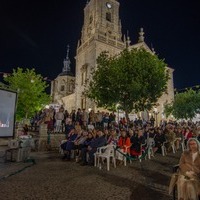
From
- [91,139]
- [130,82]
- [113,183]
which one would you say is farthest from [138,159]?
[130,82]

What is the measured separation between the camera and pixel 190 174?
403 cm

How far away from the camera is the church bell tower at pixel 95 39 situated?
109 ft

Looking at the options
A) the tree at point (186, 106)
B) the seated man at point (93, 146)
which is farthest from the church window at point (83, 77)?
the seated man at point (93, 146)

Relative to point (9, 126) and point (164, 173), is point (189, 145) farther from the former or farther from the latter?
point (9, 126)

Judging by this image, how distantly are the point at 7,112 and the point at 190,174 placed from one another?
625 centimetres

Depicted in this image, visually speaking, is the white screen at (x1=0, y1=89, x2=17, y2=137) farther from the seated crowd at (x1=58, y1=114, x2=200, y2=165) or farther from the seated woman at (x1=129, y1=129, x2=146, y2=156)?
the seated woman at (x1=129, y1=129, x2=146, y2=156)

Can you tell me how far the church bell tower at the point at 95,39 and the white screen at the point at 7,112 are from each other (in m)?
23.1

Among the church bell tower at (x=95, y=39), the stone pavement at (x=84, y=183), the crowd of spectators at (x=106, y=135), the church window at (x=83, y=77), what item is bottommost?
the stone pavement at (x=84, y=183)

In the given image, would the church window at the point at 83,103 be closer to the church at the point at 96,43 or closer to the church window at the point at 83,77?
the church at the point at 96,43

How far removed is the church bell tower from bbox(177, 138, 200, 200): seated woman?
26.3 m

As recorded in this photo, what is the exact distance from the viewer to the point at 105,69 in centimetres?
2306

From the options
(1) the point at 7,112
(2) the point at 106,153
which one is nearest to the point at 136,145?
(2) the point at 106,153

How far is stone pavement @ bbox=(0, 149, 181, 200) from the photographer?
4915mm

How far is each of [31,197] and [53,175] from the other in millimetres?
2177
